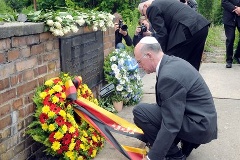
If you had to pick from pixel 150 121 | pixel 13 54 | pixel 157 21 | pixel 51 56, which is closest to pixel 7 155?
pixel 13 54

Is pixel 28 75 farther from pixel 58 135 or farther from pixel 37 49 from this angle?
pixel 58 135

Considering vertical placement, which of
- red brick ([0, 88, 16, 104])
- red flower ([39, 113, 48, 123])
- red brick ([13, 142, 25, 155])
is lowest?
red brick ([13, 142, 25, 155])

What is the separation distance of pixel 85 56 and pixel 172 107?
1.92 metres

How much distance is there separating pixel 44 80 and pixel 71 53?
0.62 meters

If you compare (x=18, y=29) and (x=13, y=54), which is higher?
(x=18, y=29)

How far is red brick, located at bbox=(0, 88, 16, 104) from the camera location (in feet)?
9.81

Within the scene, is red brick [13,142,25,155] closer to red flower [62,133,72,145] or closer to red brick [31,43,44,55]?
red flower [62,133,72,145]

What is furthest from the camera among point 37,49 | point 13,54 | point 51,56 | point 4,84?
point 51,56

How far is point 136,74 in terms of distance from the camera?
5383 millimetres

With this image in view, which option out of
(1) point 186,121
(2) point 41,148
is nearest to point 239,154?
(1) point 186,121

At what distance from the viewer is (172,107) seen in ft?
9.48

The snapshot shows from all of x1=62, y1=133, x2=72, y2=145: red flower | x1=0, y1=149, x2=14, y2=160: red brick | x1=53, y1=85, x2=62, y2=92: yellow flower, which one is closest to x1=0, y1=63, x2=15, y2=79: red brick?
x1=53, y1=85, x2=62, y2=92: yellow flower

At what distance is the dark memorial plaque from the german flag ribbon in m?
0.42

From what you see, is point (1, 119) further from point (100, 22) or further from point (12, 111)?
point (100, 22)
